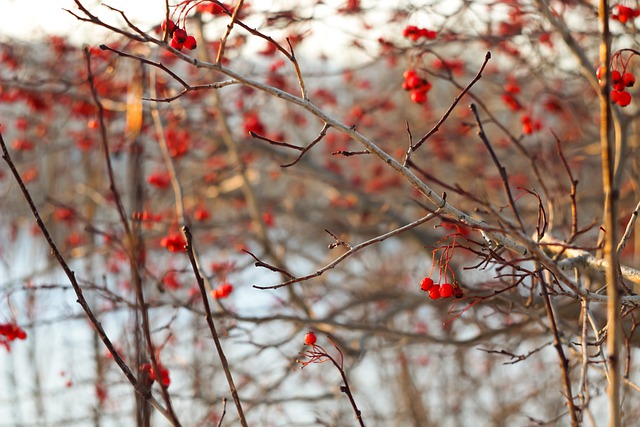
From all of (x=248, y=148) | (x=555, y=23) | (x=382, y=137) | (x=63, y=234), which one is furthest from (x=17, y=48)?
(x=555, y=23)

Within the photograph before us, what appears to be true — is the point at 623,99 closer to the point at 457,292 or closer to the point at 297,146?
the point at 457,292

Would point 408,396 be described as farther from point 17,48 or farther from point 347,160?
point 17,48

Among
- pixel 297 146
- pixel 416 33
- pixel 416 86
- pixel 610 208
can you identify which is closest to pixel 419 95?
pixel 416 86

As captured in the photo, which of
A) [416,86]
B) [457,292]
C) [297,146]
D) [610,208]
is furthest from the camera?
[416,86]

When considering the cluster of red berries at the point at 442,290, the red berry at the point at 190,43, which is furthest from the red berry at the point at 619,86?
the red berry at the point at 190,43

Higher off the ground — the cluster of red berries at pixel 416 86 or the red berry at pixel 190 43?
the cluster of red berries at pixel 416 86

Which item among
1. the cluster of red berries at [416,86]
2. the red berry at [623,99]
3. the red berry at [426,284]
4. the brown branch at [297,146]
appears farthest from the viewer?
the cluster of red berries at [416,86]

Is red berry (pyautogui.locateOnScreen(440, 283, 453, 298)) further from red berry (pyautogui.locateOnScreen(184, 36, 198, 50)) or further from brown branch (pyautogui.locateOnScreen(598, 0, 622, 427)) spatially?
red berry (pyautogui.locateOnScreen(184, 36, 198, 50))

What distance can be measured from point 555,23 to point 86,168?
5223 millimetres

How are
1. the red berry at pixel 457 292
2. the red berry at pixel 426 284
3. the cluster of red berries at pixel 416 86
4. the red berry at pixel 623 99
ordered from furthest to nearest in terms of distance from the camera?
the cluster of red berries at pixel 416 86 → the red berry at pixel 623 99 → the red berry at pixel 426 284 → the red berry at pixel 457 292

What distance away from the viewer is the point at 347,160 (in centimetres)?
815

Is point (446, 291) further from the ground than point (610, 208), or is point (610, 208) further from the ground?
point (446, 291)

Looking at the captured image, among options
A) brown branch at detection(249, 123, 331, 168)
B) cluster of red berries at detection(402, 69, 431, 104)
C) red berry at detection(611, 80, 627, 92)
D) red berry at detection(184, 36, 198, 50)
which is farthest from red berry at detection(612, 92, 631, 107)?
red berry at detection(184, 36, 198, 50)

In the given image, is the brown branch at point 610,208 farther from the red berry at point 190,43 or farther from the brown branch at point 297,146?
the red berry at point 190,43
